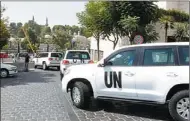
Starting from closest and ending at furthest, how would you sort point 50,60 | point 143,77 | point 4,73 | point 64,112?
point 143,77, point 64,112, point 4,73, point 50,60

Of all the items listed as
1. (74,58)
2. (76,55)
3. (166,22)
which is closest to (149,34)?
(166,22)

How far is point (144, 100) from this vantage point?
6.86m

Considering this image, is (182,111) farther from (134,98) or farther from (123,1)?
(123,1)

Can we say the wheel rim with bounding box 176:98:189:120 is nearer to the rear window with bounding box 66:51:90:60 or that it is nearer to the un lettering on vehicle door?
the un lettering on vehicle door

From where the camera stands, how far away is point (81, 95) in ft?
25.8

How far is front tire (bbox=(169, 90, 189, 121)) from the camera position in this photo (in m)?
6.32

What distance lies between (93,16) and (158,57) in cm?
1487

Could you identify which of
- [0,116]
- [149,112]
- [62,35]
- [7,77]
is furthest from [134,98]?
[62,35]

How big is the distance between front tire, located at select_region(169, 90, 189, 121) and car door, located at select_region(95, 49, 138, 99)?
96 cm

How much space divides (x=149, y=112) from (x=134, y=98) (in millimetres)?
825

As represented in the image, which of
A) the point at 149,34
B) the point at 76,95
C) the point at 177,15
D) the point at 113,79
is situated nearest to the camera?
the point at 113,79

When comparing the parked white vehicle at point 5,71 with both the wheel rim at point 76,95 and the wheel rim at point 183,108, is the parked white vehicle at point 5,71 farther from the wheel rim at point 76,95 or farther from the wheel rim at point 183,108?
the wheel rim at point 183,108

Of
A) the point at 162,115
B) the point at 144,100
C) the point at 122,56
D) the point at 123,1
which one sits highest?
the point at 123,1

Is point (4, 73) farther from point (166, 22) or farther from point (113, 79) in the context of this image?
point (166, 22)
